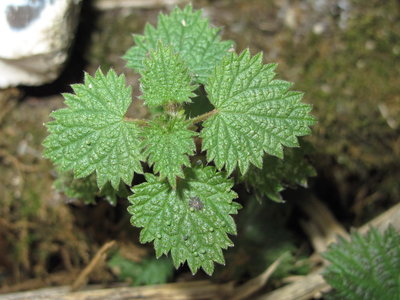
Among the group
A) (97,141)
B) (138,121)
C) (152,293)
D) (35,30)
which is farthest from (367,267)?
(35,30)

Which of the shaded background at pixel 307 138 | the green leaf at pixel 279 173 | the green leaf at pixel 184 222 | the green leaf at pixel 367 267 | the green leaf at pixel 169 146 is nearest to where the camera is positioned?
the green leaf at pixel 169 146

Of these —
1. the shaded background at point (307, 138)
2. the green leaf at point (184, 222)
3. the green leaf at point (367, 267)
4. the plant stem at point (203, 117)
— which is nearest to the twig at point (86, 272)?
the shaded background at point (307, 138)

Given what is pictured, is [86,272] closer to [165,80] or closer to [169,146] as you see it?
[169,146]

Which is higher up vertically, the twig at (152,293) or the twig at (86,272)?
the twig at (86,272)

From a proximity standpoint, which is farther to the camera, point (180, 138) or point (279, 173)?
point (279, 173)

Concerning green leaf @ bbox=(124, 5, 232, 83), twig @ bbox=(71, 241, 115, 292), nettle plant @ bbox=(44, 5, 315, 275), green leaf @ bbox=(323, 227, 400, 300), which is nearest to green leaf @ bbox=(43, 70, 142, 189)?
nettle plant @ bbox=(44, 5, 315, 275)

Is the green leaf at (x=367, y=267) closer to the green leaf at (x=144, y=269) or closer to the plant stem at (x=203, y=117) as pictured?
the green leaf at (x=144, y=269)

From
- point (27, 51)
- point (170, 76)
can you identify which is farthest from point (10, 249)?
point (170, 76)

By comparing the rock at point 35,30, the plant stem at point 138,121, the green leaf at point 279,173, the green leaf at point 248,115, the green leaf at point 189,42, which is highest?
the rock at point 35,30
